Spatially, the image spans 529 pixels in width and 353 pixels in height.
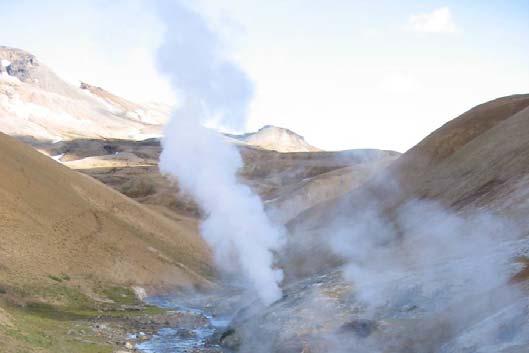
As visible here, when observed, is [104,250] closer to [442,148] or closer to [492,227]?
[492,227]

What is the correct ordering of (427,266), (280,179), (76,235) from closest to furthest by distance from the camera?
(427,266) → (76,235) → (280,179)

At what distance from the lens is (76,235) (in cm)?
6028

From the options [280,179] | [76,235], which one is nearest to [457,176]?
[76,235]

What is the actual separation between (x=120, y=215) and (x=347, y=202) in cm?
3414

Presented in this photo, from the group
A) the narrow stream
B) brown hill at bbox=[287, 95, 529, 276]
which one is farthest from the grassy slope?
brown hill at bbox=[287, 95, 529, 276]

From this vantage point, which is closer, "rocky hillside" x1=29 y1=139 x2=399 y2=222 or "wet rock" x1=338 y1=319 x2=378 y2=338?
"wet rock" x1=338 y1=319 x2=378 y2=338

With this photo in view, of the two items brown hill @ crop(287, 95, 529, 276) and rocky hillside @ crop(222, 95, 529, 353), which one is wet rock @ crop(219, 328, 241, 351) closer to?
rocky hillside @ crop(222, 95, 529, 353)

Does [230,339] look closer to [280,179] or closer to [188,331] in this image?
[188,331]

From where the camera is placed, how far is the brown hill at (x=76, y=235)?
2105 inches

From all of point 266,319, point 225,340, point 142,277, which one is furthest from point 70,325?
point 142,277

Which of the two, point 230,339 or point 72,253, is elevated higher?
point 72,253

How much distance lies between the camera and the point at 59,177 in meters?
69.1

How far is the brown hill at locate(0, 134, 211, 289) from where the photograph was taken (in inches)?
2105

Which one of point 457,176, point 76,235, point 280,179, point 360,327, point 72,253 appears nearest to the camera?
point 360,327
